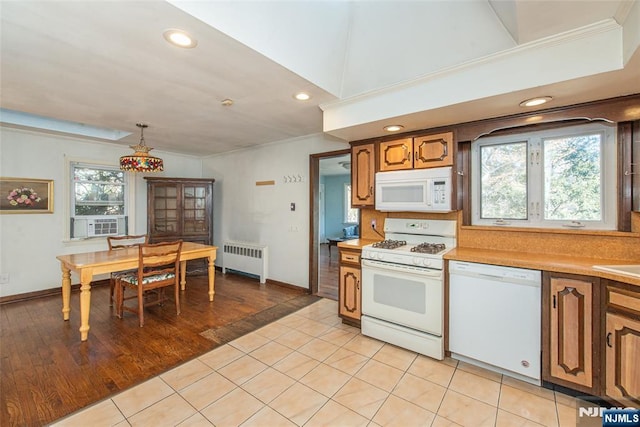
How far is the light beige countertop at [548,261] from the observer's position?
175 cm

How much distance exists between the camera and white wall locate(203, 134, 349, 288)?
429 centimetres

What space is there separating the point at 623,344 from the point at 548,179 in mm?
1341

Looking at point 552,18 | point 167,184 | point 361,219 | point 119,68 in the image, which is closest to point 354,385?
point 361,219

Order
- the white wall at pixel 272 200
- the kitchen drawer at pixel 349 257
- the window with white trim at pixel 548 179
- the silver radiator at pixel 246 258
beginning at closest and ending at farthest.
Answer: the window with white trim at pixel 548 179, the kitchen drawer at pixel 349 257, the white wall at pixel 272 200, the silver radiator at pixel 246 258

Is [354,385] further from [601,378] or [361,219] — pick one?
[361,219]

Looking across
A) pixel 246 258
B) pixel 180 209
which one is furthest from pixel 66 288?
pixel 246 258

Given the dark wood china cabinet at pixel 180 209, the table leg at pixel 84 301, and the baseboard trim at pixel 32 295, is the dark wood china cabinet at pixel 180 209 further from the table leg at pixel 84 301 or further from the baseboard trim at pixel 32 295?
the table leg at pixel 84 301

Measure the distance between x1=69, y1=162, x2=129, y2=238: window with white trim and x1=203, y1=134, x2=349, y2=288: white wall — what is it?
162 cm

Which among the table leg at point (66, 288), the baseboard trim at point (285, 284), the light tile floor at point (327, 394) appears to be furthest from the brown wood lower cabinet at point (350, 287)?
the table leg at point (66, 288)

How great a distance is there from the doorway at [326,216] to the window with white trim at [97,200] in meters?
3.48

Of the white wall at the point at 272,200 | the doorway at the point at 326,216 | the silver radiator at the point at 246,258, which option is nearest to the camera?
the doorway at the point at 326,216

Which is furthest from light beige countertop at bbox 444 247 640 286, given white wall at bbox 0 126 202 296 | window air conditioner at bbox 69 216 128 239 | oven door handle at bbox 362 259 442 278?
white wall at bbox 0 126 202 296

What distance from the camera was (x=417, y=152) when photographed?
2.83 meters

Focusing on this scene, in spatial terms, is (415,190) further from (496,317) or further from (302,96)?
(302,96)
